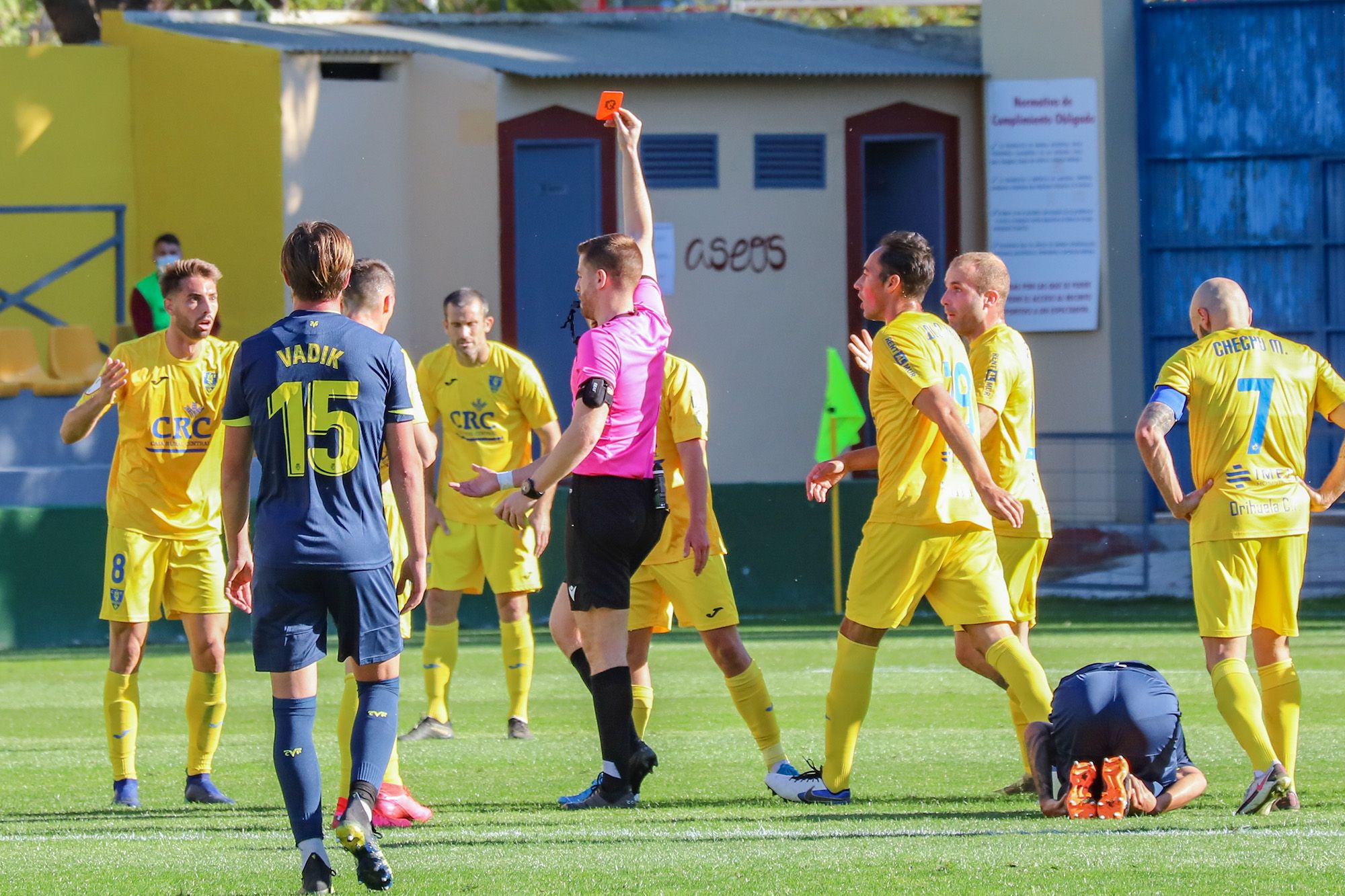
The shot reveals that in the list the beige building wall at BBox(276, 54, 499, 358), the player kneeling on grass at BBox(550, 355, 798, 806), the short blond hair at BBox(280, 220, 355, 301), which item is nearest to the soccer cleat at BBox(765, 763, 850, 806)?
the player kneeling on grass at BBox(550, 355, 798, 806)

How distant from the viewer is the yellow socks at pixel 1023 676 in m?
7.20

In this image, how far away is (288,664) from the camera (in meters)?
5.91

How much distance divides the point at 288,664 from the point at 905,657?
8780 millimetres

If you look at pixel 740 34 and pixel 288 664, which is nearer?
pixel 288 664

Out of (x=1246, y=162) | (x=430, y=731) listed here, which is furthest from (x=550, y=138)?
(x=430, y=731)

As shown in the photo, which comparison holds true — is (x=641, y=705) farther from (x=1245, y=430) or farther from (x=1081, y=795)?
(x=1245, y=430)

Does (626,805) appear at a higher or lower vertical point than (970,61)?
lower

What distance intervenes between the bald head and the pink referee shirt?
2223 mm

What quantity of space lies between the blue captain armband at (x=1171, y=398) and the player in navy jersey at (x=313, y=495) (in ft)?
10.3

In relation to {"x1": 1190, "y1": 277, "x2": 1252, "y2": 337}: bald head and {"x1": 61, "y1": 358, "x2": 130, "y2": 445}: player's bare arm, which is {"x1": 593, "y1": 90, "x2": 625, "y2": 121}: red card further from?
{"x1": 1190, "y1": 277, "x2": 1252, "y2": 337}: bald head

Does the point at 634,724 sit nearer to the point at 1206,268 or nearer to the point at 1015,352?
the point at 1015,352

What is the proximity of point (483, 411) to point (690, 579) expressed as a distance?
2636mm

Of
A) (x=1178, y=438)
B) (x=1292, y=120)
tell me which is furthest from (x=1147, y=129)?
(x=1178, y=438)

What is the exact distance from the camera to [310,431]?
588cm
